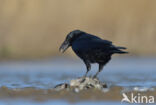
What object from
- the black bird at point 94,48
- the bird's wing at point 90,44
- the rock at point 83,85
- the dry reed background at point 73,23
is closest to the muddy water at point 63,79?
the rock at point 83,85

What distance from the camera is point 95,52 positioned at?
31.6 ft

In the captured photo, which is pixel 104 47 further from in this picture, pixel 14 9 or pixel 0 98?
pixel 14 9

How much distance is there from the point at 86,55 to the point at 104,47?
13.5 inches

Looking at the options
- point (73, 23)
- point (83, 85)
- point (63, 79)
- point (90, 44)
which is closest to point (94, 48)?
point (90, 44)

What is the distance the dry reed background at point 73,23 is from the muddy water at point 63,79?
145 cm

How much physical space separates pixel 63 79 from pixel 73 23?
283 inches

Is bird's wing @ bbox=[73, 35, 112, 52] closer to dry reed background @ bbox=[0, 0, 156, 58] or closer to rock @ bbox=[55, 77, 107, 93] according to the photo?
rock @ bbox=[55, 77, 107, 93]

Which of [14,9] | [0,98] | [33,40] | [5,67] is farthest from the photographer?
[14,9]

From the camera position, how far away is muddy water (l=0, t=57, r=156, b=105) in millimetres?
8805

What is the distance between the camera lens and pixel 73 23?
19469mm

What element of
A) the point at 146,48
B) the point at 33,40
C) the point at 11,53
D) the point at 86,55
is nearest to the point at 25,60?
the point at 11,53

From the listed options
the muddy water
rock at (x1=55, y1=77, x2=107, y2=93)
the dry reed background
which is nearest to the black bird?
rock at (x1=55, y1=77, x2=107, y2=93)

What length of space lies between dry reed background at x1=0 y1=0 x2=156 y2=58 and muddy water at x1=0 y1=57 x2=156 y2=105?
56.9 inches

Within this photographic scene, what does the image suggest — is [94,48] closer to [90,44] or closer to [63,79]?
[90,44]
